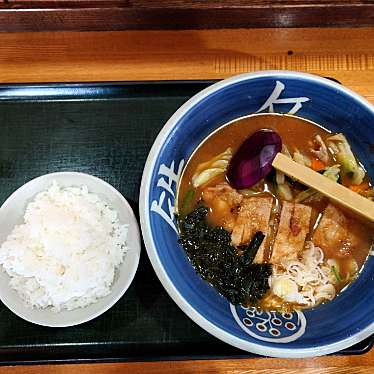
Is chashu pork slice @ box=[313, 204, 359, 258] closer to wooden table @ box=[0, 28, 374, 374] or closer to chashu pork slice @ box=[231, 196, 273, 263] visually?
chashu pork slice @ box=[231, 196, 273, 263]

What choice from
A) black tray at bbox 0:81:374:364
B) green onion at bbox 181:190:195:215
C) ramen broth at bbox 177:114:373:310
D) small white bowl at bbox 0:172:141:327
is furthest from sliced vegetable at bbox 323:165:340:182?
small white bowl at bbox 0:172:141:327

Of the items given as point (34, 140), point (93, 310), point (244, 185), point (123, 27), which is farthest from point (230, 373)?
point (123, 27)

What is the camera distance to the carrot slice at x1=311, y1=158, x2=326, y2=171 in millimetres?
2043

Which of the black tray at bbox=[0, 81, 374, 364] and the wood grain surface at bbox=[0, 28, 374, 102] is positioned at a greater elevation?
the wood grain surface at bbox=[0, 28, 374, 102]

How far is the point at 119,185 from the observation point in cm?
216

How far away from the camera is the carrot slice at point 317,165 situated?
2.04 meters

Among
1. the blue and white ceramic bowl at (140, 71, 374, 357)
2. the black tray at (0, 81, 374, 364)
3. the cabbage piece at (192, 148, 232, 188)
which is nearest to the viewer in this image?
the blue and white ceramic bowl at (140, 71, 374, 357)

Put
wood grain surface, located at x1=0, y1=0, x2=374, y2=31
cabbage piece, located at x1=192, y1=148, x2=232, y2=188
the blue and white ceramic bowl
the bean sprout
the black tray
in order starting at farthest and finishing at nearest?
1. wood grain surface, located at x1=0, y1=0, x2=374, y2=31
2. the black tray
3. cabbage piece, located at x1=192, y1=148, x2=232, y2=188
4. the bean sprout
5. the blue and white ceramic bowl

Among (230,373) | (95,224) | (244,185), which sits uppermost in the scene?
(244,185)

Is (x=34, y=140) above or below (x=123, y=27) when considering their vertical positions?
below

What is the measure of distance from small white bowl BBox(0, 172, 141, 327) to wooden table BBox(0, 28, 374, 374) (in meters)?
0.54

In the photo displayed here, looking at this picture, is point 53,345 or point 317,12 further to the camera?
point 317,12

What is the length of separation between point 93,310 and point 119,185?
0.51 meters

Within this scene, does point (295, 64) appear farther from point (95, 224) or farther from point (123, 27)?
point (95, 224)
